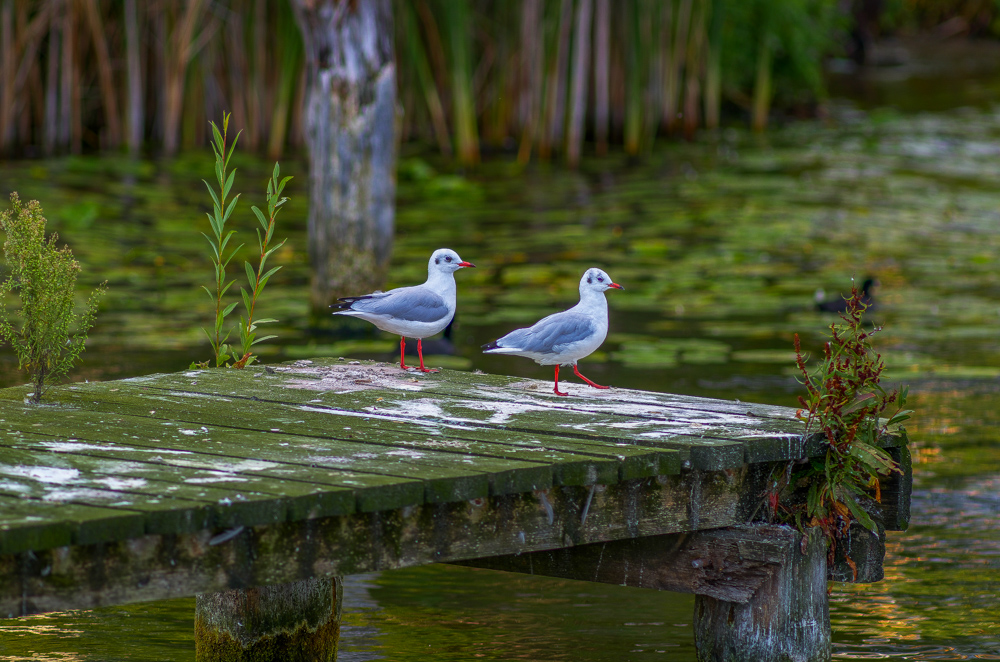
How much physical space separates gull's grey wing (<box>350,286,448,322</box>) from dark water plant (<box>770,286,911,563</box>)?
Answer: 1.31 metres

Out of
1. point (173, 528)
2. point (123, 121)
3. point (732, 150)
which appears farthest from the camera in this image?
point (732, 150)

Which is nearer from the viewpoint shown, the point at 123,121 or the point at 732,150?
the point at 123,121

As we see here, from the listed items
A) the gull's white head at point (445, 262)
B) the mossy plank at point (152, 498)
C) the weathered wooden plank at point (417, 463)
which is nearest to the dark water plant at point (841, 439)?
the weathered wooden plank at point (417, 463)

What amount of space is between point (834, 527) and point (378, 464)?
141 centimetres

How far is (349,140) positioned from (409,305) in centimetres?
436

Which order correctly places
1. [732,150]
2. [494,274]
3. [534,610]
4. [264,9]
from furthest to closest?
[732,150] → [264,9] → [494,274] → [534,610]

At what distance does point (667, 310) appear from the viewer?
385 inches

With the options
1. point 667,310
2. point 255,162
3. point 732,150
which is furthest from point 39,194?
point 732,150

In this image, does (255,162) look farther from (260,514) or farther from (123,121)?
(260,514)

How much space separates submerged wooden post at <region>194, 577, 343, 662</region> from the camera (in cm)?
396

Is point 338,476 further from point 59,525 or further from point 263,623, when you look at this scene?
point 263,623

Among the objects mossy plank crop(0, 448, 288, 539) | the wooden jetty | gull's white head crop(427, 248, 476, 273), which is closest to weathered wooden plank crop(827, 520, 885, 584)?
the wooden jetty

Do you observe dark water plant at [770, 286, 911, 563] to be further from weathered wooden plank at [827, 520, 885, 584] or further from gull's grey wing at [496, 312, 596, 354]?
gull's grey wing at [496, 312, 596, 354]

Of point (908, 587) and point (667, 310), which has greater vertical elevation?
point (667, 310)
